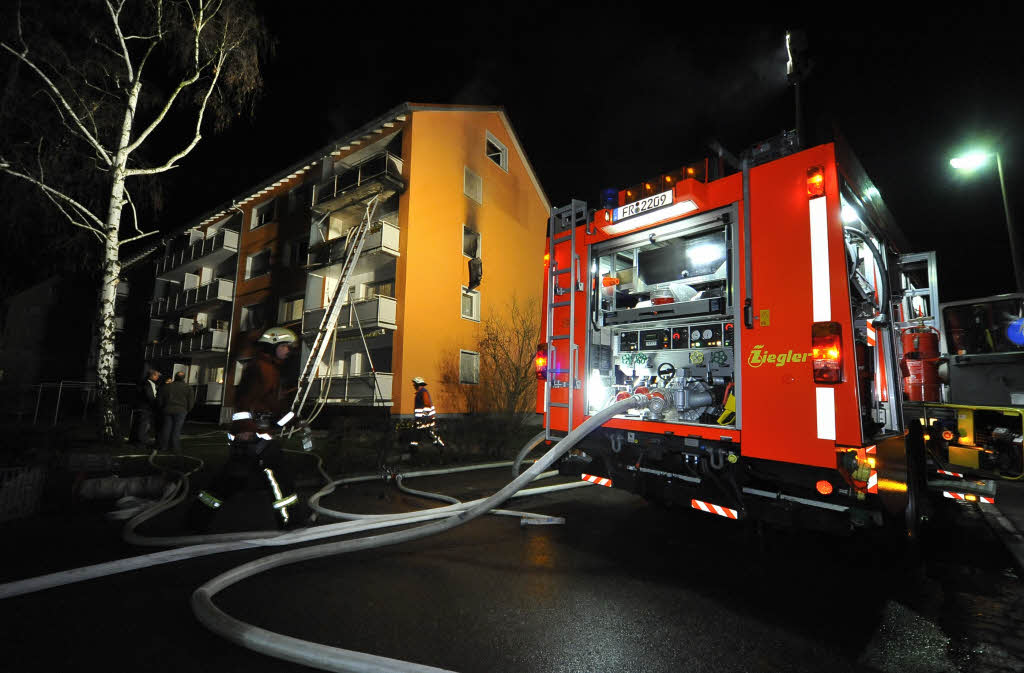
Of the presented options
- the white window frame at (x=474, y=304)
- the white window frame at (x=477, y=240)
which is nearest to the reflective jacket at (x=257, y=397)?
the white window frame at (x=474, y=304)

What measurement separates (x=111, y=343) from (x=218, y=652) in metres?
11.1

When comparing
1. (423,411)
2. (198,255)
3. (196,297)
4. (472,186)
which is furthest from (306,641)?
(198,255)

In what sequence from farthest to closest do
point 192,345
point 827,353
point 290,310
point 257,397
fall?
point 192,345
point 290,310
point 257,397
point 827,353

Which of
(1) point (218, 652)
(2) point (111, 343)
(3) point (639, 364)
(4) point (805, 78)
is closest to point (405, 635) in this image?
(1) point (218, 652)

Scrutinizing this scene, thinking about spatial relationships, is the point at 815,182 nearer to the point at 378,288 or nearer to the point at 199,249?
the point at 378,288

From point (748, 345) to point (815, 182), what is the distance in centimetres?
114

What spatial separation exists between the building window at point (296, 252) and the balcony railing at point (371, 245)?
1383 mm

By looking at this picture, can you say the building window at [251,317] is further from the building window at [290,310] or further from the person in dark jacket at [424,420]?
the person in dark jacket at [424,420]

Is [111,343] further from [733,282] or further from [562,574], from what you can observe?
[733,282]

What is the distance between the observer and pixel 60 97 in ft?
34.4

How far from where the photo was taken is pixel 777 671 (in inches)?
81.0

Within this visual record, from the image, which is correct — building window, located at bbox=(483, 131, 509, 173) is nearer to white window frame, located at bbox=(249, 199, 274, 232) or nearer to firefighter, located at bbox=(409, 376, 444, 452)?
white window frame, located at bbox=(249, 199, 274, 232)

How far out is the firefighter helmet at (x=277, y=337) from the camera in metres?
4.12

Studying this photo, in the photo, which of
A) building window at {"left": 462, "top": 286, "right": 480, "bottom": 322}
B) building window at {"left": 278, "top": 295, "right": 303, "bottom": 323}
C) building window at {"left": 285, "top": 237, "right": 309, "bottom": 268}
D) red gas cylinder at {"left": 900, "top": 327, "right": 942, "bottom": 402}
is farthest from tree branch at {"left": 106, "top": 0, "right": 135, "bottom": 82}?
red gas cylinder at {"left": 900, "top": 327, "right": 942, "bottom": 402}
